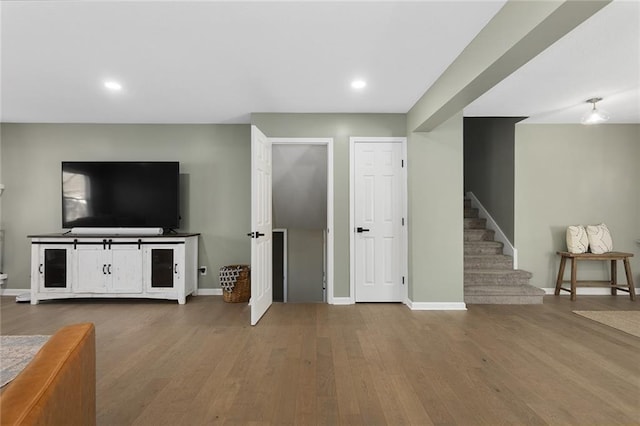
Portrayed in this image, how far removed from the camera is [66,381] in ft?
3.33

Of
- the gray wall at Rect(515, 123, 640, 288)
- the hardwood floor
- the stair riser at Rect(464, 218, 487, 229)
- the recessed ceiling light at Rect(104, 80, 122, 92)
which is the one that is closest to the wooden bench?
the gray wall at Rect(515, 123, 640, 288)

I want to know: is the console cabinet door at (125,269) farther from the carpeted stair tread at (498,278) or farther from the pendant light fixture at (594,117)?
the pendant light fixture at (594,117)

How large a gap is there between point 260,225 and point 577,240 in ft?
14.3

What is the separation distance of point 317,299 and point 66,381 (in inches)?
222

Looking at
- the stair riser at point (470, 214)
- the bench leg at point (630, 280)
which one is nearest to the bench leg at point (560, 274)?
the bench leg at point (630, 280)

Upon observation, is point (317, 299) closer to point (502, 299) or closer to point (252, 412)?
point (502, 299)

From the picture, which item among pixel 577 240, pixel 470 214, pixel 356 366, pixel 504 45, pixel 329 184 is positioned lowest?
pixel 356 366

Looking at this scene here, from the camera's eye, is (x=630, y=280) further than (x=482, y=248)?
No

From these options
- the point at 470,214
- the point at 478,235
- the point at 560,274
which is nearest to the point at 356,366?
the point at 478,235

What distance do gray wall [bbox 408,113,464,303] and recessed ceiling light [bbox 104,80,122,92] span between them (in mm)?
3300

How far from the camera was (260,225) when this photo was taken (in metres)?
3.87

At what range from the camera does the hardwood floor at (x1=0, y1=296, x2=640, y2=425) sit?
199cm

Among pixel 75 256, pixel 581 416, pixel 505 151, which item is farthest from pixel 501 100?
pixel 75 256

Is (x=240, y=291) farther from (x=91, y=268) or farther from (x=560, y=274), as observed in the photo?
(x=560, y=274)
